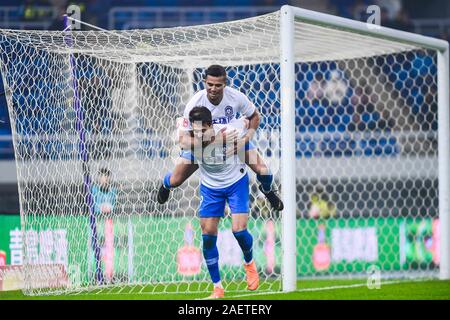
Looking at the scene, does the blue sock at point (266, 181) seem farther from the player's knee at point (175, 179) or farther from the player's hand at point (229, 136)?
the player's knee at point (175, 179)

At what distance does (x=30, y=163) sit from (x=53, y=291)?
46.0 inches

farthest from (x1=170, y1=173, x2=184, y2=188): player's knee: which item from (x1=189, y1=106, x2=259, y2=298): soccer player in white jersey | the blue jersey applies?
the blue jersey

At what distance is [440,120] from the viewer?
8883mm

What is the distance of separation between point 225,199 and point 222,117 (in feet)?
2.02

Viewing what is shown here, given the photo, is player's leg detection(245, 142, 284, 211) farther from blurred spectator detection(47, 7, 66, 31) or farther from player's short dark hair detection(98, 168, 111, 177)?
blurred spectator detection(47, 7, 66, 31)

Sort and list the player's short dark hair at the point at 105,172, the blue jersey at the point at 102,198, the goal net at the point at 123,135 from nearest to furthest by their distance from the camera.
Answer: the goal net at the point at 123,135 → the blue jersey at the point at 102,198 → the player's short dark hair at the point at 105,172

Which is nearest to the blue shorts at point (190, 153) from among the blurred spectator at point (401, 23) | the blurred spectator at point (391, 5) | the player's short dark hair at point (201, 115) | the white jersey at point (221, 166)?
the white jersey at point (221, 166)

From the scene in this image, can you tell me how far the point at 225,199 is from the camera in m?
7.08

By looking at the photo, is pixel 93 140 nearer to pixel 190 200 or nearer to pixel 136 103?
pixel 136 103

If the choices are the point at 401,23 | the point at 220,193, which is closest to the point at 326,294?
the point at 220,193

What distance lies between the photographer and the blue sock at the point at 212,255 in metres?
6.99

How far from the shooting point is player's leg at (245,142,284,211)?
23.4 ft

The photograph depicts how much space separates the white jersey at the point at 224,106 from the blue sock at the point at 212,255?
2.70 ft

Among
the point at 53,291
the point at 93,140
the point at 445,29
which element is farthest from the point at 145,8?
the point at 53,291
